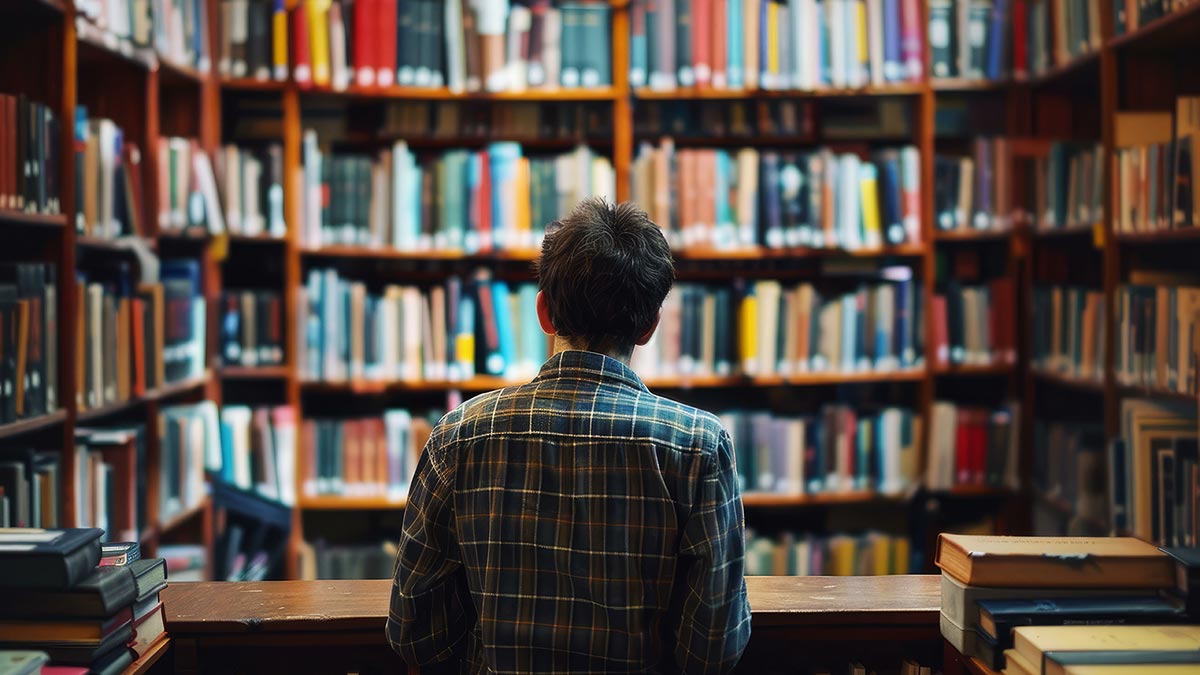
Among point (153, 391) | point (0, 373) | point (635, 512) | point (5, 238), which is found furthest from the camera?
point (153, 391)

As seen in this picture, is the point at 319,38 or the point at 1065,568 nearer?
the point at 1065,568

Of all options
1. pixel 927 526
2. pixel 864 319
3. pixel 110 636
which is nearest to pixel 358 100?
pixel 864 319

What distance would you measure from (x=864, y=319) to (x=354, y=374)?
1.72 meters

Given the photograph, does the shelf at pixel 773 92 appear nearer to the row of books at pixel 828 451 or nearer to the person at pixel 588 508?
the row of books at pixel 828 451

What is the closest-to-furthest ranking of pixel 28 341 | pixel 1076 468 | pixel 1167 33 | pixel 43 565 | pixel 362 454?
1. pixel 43 565
2. pixel 28 341
3. pixel 1167 33
4. pixel 1076 468
5. pixel 362 454

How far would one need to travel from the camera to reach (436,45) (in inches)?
143

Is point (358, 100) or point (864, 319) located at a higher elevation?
point (358, 100)

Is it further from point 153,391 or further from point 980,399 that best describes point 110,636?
point 980,399

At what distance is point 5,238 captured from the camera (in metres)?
2.54

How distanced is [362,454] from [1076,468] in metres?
2.28

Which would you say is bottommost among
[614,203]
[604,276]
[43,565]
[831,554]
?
[831,554]

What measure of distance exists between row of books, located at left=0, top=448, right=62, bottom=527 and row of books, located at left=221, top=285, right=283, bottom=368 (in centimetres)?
119

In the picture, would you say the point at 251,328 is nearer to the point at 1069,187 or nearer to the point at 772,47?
the point at 772,47

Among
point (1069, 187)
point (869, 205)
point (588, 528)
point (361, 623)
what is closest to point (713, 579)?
point (588, 528)
